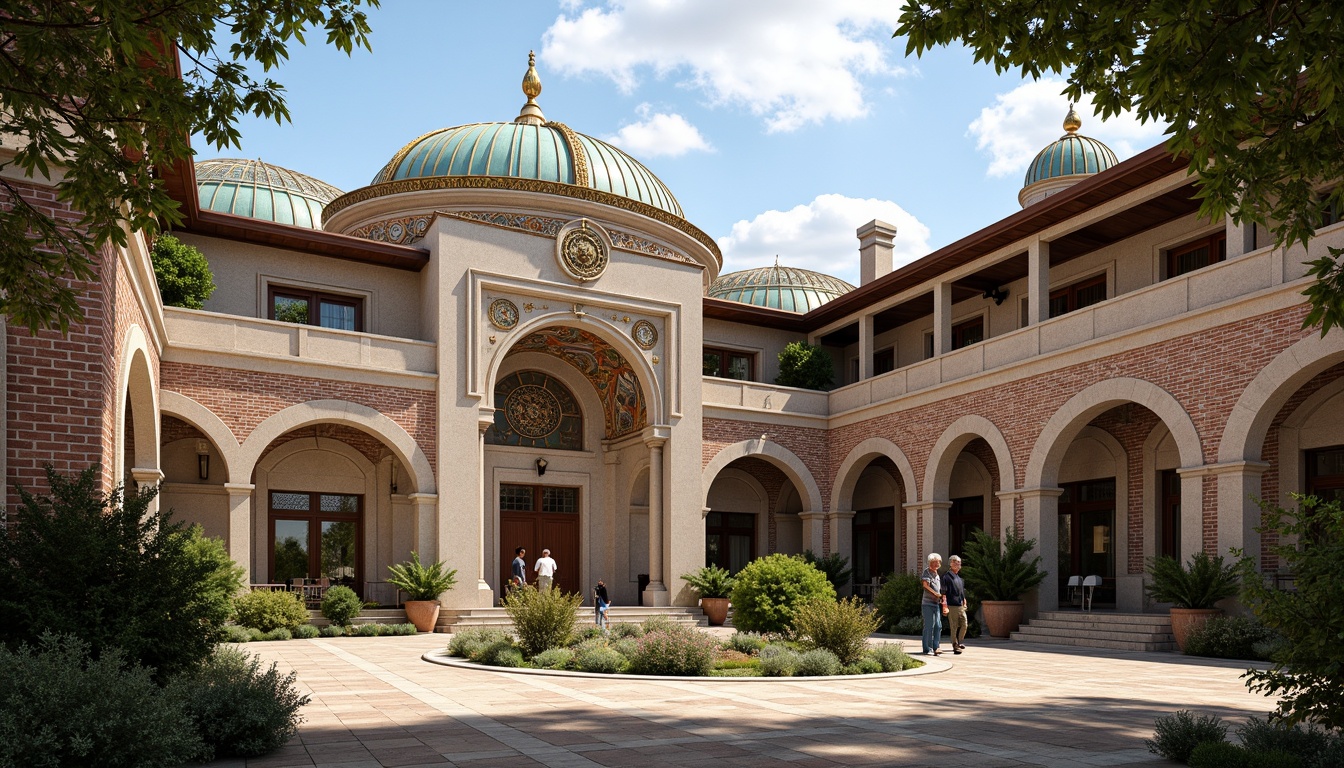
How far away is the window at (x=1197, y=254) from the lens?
64.8ft

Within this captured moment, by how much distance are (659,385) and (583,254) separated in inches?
144

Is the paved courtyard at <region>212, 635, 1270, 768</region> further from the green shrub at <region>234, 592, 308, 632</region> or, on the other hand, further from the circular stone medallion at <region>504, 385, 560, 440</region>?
the circular stone medallion at <region>504, 385, 560, 440</region>

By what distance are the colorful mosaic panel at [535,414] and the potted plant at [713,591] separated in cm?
488

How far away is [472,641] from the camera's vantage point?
14.4 metres

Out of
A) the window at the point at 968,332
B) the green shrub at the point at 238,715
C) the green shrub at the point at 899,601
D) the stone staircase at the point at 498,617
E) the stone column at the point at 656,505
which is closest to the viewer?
the green shrub at the point at 238,715

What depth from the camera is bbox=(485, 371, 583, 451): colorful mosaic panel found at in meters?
25.7

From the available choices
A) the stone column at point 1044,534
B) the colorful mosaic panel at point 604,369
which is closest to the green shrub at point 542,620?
the stone column at point 1044,534

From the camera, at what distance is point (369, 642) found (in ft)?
60.3

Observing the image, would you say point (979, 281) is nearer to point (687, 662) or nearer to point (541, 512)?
point (541, 512)

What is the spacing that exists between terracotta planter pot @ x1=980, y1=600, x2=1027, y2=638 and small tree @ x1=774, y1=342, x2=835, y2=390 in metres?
9.63

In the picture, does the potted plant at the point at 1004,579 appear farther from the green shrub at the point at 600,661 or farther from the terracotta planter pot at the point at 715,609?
the green shrub at the point at 600,661

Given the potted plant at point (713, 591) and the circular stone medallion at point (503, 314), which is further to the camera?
the potted plant at point (713, 591)

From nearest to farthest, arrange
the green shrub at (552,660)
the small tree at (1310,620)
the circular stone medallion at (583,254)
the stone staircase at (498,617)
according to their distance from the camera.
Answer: the small tree at (1310,620), the green shrub at (552,660), the stone staircase at (498,617), the circular stone medallion at (583,254)

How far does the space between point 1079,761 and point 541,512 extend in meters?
19.9
